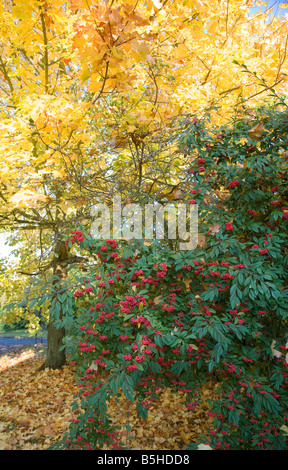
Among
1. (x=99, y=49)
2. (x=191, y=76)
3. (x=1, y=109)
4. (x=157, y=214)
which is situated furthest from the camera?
(x=1, y=109)

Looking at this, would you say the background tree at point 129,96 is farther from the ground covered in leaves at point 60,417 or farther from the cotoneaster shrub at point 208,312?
the ground covered in leaves at point 60,417

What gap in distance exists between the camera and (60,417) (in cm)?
484

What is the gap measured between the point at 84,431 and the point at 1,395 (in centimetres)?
467

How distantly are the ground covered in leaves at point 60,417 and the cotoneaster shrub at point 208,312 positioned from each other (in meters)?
0.82

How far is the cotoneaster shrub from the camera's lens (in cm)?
211

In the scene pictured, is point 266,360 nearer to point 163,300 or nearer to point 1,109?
point 163,300

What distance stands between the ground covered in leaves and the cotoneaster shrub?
82 cm

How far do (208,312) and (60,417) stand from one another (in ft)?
13.0

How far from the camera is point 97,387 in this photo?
2.21m

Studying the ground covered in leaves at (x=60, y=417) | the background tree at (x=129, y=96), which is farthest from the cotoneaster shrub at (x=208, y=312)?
the ground covered in leaves at (x=60, y=417)

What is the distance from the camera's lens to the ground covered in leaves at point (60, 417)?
3.94m

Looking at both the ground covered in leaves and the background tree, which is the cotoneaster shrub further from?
the ground covered in leaves

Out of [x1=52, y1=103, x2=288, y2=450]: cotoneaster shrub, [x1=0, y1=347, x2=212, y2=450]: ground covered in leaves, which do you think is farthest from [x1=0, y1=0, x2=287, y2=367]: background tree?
[x1=0, y1=347, x2=212, y2=450]: ground covered in leaves

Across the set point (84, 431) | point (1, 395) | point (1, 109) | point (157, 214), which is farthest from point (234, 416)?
point (1, 109)
